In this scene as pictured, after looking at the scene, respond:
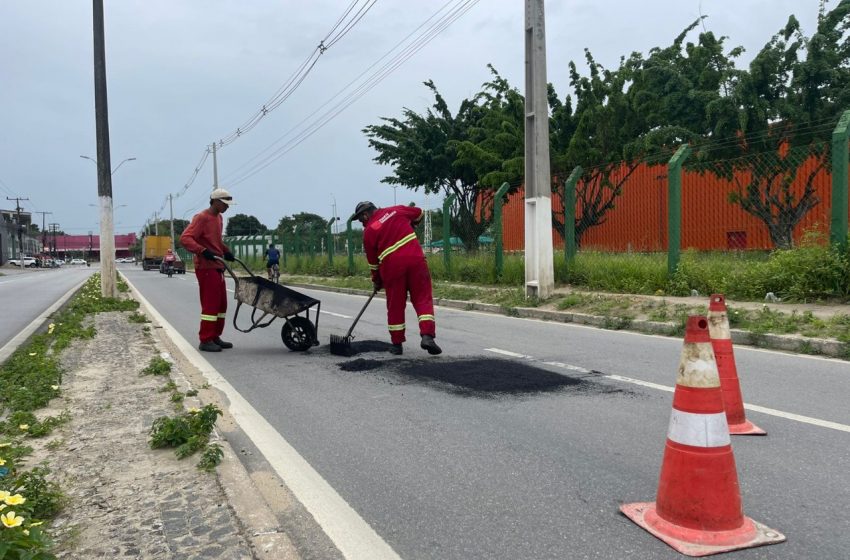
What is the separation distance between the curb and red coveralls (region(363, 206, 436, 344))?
3.55 m

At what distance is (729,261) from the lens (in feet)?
37.5

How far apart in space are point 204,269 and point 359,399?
11.7 ft

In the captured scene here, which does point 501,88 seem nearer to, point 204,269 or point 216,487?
point 204,269

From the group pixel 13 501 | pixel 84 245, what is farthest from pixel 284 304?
pixel 84 245

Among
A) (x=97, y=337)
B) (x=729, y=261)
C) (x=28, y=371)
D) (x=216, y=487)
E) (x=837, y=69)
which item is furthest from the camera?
(x=837, y=69)

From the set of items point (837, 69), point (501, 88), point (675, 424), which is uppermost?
point (501, 88)

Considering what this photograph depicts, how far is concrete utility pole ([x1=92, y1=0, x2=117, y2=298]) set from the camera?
15461 mm

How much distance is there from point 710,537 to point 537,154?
10183mm

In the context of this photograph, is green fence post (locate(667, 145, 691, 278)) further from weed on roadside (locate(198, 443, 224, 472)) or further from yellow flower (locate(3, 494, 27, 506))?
yellow flower (locate(3, 494, 27, 506))

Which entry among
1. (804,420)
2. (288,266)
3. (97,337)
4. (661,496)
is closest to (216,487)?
(661,496)

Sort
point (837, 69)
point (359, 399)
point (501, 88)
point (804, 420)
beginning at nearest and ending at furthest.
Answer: point (804, 420) < point (359, 399) < point (837, 69) < point (501, 88)

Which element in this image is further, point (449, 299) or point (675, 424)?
point (449, 299)

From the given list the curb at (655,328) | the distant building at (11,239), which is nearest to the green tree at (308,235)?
the curb at (655,328)

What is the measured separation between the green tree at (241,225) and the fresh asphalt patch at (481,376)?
4449 inches
